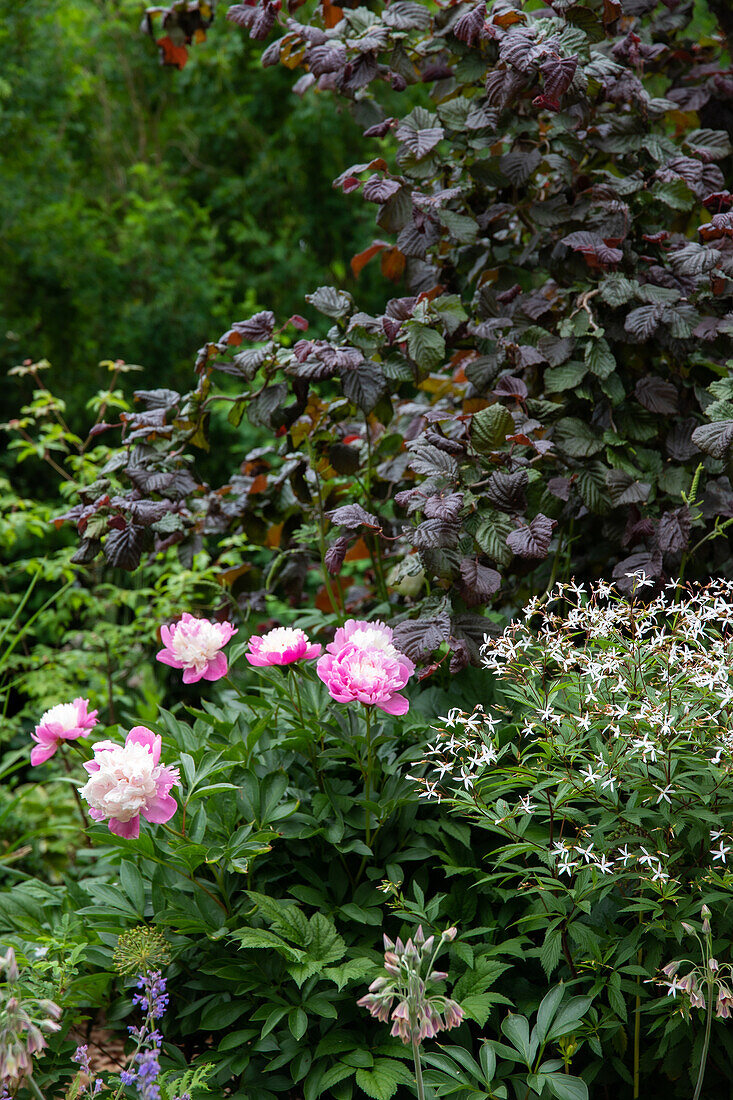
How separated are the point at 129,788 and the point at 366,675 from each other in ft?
1.28

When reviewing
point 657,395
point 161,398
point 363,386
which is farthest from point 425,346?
point 161,398

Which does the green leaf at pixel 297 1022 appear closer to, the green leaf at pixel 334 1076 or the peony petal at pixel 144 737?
the green leaf at pixel 334 1076

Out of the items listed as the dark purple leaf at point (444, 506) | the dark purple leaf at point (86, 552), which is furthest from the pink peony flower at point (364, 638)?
the dark purple leaf at point (86, 552)

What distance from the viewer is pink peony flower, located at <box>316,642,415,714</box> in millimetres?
1374

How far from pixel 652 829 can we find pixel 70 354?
195 inches

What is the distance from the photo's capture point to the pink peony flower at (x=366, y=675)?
1.37m

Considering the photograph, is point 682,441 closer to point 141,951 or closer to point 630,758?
point 630,758

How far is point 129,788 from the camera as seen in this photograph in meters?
1.29

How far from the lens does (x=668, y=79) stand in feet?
8.42

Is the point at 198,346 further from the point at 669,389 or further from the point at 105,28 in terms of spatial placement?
the point at 669,389

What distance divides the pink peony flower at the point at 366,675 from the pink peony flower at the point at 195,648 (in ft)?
0.80

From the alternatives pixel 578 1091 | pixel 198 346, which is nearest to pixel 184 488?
Answer: pixel 578 1091

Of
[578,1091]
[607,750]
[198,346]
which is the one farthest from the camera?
[198,346]

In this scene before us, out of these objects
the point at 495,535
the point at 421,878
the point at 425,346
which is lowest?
the point at 421,878
